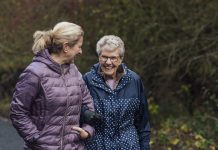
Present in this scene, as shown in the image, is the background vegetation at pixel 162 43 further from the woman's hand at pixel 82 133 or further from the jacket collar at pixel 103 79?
the woman's hand at pixel 82 133

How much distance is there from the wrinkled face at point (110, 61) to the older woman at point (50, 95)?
0.87 ft

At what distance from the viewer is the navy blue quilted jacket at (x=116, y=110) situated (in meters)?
4.27

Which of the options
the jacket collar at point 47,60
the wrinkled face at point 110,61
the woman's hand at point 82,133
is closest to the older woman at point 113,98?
the wrinkled face at point 110,61

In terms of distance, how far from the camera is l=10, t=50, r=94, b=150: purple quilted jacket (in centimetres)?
388

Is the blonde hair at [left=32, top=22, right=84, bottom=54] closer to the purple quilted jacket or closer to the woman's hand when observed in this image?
the purple quilted jacket

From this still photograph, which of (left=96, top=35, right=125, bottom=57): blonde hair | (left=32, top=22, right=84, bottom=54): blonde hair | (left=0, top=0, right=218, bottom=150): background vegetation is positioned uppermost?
(left=32, top=22, right=84, bottom=54): blonde hair

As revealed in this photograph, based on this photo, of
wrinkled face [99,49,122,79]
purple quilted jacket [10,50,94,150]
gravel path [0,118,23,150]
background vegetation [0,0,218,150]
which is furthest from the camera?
background vegetation [0,0,218,150]

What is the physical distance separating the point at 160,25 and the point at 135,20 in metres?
0.42

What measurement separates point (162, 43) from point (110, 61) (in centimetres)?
592

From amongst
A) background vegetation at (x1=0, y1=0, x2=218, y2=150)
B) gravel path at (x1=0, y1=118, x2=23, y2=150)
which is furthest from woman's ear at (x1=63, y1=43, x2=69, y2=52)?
gravel path at (x1=0, y1=118, x2=23, y2=150)

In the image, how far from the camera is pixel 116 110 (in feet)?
14.0

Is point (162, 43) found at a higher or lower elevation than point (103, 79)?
lower

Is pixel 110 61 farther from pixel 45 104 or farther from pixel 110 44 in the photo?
pixel 45 104

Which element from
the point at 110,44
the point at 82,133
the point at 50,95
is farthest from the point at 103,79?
the point at 50,95
